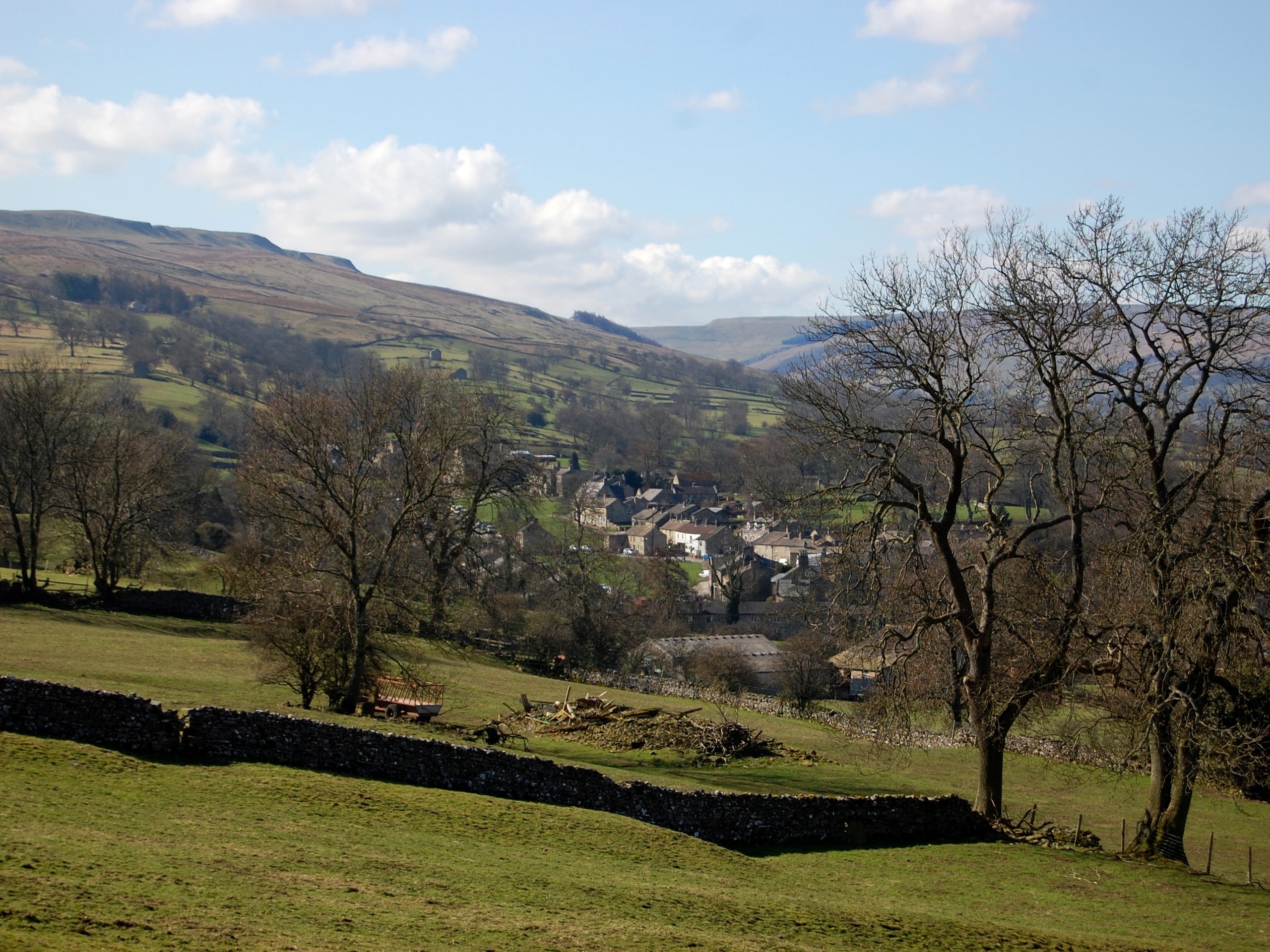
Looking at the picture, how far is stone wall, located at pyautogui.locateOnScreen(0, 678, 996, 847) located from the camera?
17594 mm

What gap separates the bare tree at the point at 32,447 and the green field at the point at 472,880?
25682 millimetres

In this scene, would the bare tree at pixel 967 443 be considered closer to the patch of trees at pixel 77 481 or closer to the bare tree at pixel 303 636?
the bare tree at pixel 303 636

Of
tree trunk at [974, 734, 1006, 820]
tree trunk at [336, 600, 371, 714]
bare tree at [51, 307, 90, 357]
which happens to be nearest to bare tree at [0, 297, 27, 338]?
bare tree at [51, 307, 90, 357]

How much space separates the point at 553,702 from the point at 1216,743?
21.8 meters

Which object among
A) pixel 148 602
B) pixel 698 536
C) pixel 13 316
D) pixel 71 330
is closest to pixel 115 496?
pixel 148 602

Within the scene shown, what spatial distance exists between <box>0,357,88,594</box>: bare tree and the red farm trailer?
24.3m

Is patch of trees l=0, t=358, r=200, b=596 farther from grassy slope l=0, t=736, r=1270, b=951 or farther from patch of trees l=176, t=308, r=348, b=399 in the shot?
patch of trees l=176, t=308, r=348, b=399

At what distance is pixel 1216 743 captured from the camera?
1998 centimetres

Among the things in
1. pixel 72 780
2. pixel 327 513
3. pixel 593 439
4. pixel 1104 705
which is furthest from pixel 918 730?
pixel 593 439

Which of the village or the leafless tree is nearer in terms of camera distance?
the leafless tree

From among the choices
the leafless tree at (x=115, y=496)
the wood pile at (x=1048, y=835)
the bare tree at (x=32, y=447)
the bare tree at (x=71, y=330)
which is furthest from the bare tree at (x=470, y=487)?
the bare tree at (x=71, y=330)

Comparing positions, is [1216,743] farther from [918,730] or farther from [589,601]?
[589,601]

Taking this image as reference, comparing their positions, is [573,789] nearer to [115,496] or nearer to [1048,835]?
[1048,835]

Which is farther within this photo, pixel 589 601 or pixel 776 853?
→ pixel 589 601
